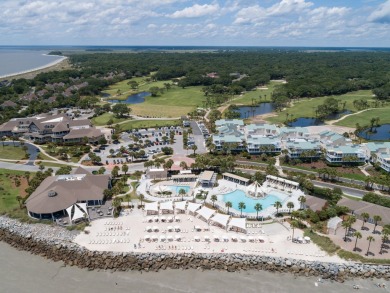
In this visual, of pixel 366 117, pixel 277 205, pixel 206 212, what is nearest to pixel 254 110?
pixel 366 117

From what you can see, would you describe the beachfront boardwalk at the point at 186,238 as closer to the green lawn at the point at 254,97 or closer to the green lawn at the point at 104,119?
the green lawn at the point at 104,119

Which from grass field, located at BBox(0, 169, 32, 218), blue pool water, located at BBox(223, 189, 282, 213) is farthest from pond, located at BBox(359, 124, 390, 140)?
grass field, located at BBox(0, 169, 32, 218)

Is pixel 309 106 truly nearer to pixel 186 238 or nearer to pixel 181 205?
pixel 181 205

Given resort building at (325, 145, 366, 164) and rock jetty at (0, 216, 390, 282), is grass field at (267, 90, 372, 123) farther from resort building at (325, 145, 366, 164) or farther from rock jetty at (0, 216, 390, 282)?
rock jetty at (0, 216, 390, 282)

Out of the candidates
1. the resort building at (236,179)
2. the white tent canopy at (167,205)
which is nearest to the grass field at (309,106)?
the resort building at (236,179)

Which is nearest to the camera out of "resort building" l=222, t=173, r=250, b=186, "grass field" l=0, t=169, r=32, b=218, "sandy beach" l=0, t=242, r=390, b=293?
"sandy beach" l=0, t=242, r=390, b=293

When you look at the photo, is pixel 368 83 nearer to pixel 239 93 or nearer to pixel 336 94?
pixel 336 94
